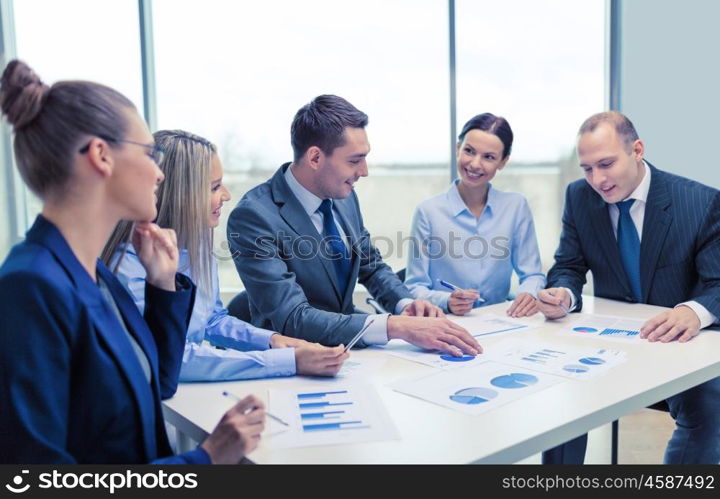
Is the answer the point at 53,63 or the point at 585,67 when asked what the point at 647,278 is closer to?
the point at 585,67

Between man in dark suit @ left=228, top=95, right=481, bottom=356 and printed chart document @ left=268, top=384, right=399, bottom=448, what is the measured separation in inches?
14.5

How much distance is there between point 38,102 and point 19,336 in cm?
40

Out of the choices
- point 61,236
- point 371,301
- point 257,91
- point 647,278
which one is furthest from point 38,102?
point 257,91

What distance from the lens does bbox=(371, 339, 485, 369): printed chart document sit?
1.59 meters

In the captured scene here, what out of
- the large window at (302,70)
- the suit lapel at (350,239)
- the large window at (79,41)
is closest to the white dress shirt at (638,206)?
the suit lapel at (350,239)

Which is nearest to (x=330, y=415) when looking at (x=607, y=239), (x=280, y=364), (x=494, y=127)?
(x=280, y=364)

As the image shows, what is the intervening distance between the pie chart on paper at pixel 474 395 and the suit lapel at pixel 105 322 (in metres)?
0.62

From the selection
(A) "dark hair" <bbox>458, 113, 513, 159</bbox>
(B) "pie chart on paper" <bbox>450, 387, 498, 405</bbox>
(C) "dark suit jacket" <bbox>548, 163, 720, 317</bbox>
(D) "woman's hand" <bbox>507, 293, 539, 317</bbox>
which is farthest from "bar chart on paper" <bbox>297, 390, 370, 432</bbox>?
(A) "dark hair" <bbox>458, 113, 513, 159</bbox>

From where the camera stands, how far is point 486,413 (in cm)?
124

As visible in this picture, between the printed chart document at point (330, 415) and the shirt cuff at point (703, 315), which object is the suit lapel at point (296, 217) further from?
the shirt cuff at point (703, 315)

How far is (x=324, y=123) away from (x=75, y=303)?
1.37 m

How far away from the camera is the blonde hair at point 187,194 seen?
161cm

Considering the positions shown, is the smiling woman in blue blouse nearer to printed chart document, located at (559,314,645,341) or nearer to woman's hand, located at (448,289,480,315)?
woman's hand, located at (448,289,480,315)

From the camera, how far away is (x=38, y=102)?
1046 millimetres
